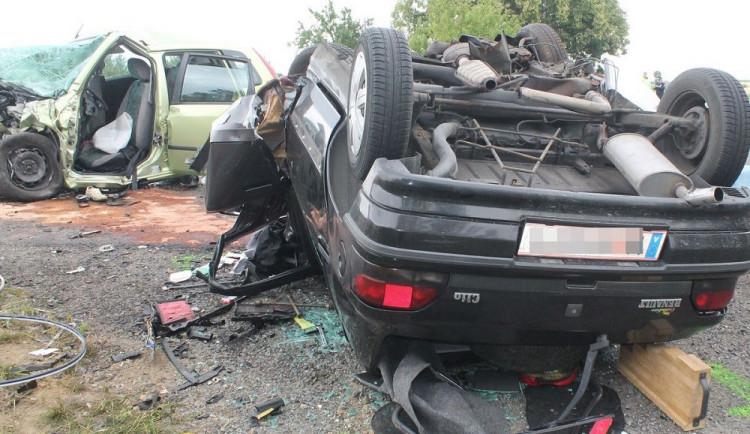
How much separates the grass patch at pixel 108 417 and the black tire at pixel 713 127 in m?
2.78

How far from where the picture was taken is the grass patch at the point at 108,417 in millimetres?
2061

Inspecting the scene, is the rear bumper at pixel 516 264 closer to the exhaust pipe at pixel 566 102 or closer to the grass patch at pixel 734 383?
the grass patch at pixel 734 383

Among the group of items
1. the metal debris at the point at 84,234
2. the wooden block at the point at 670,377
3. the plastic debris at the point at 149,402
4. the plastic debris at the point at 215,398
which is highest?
the wooden block at the point at 670,377

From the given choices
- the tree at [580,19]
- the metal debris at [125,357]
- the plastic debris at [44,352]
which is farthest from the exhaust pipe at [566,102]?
the tree at [580,19]

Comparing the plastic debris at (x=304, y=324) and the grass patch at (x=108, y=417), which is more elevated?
the grass patch at (x=108, y=417)

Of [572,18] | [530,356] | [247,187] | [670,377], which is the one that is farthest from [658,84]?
[572,18]

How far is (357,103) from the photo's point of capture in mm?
2275

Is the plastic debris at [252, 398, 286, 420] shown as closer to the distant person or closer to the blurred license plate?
the blurred license plate

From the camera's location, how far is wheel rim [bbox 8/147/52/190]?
6098mm

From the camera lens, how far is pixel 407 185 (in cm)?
172

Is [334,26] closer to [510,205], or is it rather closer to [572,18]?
[572,18]

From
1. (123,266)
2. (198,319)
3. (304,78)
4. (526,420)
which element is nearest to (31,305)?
(123,266)

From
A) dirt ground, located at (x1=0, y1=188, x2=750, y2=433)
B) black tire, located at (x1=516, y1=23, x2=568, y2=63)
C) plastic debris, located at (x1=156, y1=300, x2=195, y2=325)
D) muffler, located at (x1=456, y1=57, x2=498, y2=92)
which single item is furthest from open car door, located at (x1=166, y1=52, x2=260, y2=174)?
muffler, located at (x1=456, y1=57, x2=498, y2=92)

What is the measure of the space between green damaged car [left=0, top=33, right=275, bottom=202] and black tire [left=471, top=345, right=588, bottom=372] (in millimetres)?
5248
